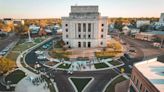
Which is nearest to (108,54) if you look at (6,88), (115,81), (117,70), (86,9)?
(117,70)

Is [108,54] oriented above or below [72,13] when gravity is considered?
below

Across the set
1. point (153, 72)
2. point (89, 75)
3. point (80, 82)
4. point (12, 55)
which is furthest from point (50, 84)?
point (12, 55)

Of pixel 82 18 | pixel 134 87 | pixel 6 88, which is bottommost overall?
pixel 6 88

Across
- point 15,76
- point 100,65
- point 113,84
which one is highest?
point 100,65

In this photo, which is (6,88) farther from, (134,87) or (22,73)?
(134,87)

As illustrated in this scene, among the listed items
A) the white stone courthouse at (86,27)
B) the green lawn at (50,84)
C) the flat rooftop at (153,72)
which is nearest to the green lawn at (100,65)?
the green lawn at (50,84)

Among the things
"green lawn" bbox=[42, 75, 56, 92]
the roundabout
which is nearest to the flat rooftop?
the roundabout

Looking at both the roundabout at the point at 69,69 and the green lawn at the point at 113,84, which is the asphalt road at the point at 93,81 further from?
the green lawn at the point at 113,84

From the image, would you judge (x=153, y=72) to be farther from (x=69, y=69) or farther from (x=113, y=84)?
(x=69, y=69)
